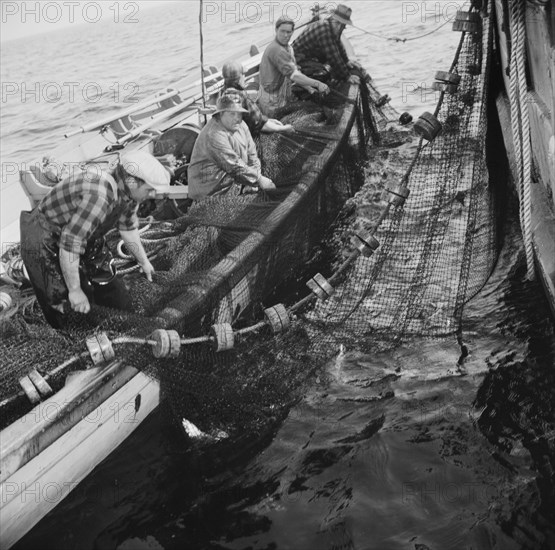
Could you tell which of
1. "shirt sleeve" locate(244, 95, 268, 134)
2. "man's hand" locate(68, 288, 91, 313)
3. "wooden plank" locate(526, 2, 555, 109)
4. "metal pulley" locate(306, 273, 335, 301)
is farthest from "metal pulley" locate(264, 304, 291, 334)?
"shirt sleeve" locate(244, 95, 268, 134)

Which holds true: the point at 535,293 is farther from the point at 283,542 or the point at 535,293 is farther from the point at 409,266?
the point at 283,542

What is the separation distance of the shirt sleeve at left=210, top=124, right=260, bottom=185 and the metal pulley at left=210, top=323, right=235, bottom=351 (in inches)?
97.3

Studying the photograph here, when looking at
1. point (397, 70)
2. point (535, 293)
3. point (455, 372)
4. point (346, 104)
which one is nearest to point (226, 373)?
point (455, 372)

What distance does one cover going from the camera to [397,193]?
236 inches

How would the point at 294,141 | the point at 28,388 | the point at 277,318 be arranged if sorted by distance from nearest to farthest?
the point at 28,388 → the point at 277,318 → the point at 294,141

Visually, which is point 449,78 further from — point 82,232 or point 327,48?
point 82,232

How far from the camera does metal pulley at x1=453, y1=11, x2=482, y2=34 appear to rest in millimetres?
7527

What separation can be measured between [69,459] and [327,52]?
731cm

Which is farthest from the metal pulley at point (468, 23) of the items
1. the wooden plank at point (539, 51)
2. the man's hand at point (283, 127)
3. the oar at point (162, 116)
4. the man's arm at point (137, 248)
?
the oar at point (162, 116)

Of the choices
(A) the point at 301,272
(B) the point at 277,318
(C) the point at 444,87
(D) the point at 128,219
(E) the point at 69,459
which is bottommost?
(E) the point at 69,459

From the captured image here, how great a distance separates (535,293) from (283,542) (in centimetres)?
340

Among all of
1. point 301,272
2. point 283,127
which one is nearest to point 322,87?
point 283,127

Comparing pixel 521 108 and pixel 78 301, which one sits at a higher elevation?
pixel 521 108

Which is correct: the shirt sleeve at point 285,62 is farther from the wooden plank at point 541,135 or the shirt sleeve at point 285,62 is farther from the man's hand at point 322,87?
the wooden plank at point 541,135
